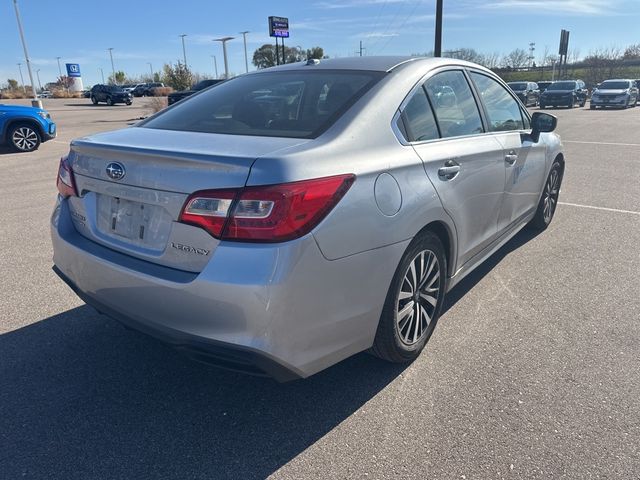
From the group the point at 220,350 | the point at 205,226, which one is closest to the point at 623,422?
the point at 220,350

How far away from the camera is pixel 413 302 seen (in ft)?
9.50

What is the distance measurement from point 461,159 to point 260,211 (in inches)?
63.1

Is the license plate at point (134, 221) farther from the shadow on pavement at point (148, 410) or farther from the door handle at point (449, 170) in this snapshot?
the door handle at point (449, 170)

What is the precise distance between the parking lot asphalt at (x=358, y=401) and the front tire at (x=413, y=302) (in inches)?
6.8

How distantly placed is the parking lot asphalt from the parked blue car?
9672mm

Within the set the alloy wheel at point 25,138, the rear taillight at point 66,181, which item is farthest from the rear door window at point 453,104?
the alloy wheel at point 25,138

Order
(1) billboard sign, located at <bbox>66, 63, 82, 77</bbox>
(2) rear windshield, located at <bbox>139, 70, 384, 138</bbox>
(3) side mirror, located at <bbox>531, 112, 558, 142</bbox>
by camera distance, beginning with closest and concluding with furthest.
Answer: (2) rear windshield, located at <bbox>139, 70, 384, 138</bbox> < (3) side mirror, located at <bbox>531, 112, 558, 142</bbox> < (1) billboard sign, located at <bbox>66, 63, 82, 77</bbox>

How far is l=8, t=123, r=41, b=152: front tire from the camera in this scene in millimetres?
12133

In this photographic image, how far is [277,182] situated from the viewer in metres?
2.04

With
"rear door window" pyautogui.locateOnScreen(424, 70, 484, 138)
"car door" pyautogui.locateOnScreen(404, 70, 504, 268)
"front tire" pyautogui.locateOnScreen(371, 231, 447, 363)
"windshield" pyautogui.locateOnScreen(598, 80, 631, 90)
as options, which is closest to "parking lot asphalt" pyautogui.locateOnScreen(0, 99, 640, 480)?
"front tire" pyautogui.locateOnScreen(371, 231, 447, 363)

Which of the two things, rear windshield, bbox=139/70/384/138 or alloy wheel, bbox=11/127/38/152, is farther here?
alloy wheel, bbox=11/127/38/152

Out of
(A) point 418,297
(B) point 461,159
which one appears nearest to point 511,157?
(B) point 461,159

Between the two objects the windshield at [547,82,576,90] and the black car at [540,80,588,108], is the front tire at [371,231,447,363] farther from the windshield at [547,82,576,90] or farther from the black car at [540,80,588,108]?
the windshield at [547,82,576,90]

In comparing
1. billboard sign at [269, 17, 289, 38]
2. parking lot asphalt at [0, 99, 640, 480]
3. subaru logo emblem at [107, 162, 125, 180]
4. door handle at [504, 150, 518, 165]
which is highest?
billboard sign at [269, 17, 289, 38]
